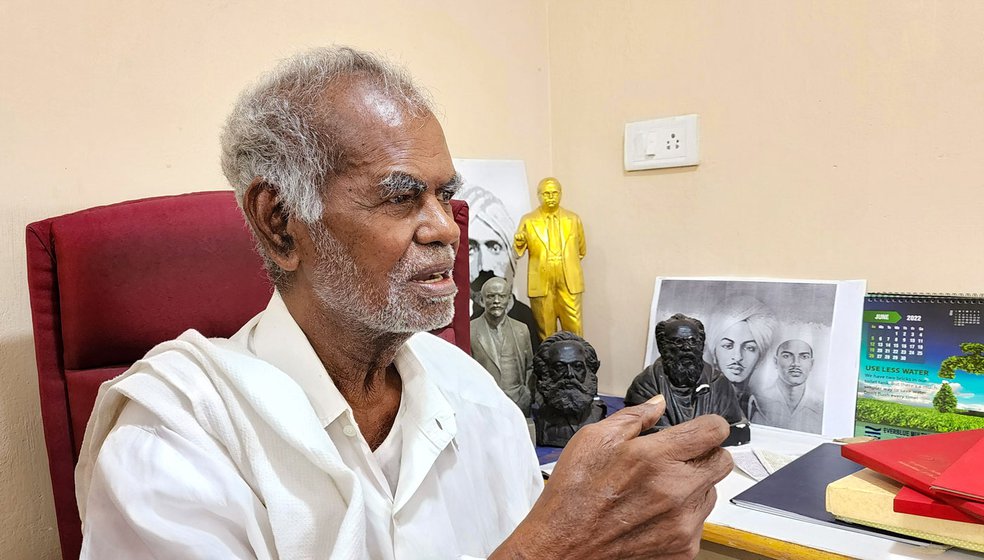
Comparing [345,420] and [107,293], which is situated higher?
[107,293]

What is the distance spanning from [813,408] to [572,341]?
1.74 ft

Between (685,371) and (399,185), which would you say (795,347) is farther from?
(399,185)

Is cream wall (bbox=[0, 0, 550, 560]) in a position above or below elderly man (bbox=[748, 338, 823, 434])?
above

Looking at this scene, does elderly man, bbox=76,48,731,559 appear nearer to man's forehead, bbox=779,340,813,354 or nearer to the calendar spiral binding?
man's forehead, bbox=779,340,813,354

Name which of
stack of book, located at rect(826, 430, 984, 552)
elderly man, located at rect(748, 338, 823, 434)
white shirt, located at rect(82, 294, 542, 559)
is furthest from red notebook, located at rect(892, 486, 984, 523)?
elderly man, located at rect(748, 338, 823, 434)

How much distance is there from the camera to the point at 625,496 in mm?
640

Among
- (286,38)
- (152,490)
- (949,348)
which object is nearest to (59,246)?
(152,490)

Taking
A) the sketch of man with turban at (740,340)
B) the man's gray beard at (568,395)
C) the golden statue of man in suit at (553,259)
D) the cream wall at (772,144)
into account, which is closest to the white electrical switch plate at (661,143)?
the cream wall at (772,144)

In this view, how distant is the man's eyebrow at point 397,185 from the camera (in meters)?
0.81

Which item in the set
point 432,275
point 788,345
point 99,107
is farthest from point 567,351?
point 99,107

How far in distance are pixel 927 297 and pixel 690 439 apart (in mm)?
1023

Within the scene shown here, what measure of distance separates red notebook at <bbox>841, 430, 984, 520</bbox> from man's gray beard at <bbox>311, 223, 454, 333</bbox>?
0.66 meters

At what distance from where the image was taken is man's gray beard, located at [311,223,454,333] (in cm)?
83

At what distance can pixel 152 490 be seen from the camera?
0.67 metres
